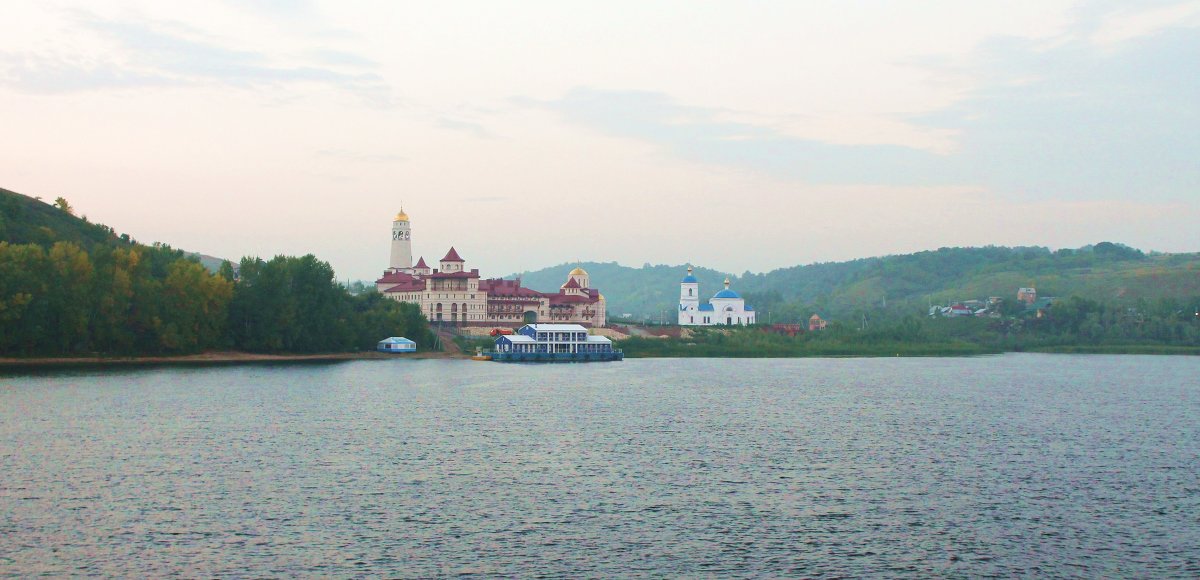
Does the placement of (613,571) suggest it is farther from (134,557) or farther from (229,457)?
(229,457)

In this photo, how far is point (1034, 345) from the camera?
174 m

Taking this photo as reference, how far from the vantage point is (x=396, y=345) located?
130 meters

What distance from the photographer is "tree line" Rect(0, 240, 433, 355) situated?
9425 centimetres

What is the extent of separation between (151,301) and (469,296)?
203 ft

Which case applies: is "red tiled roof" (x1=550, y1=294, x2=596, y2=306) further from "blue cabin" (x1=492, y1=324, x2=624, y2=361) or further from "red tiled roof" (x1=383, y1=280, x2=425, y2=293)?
"blue cabin" (x1=492, y1=324, x2=624, y2=361)

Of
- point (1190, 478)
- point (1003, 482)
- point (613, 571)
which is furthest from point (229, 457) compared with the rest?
point (1190, 478)

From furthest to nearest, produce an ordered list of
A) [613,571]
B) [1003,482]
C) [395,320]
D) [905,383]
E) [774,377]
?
[395,320]
[774,377]
[905,383]
[1003,482]
[613,571]

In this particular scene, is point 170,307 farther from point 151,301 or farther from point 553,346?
point 553,346

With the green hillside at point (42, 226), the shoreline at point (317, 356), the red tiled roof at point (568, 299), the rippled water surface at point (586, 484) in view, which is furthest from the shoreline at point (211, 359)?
the red tiled roof at point (568, 299)

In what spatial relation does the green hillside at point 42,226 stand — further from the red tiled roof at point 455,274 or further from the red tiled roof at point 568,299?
the red tiled roof at point 568,299

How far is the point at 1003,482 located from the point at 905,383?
54352 millimetres

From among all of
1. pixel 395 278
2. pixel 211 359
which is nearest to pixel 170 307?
pixel 211 359

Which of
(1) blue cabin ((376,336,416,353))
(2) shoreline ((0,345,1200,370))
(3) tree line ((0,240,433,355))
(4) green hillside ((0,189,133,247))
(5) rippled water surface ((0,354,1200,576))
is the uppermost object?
(4) green hillside ((0,189,133,247))

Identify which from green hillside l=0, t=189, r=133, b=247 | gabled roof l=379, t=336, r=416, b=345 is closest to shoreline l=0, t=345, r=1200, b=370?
gabled roof l=379, t=336, r=416, b=345
